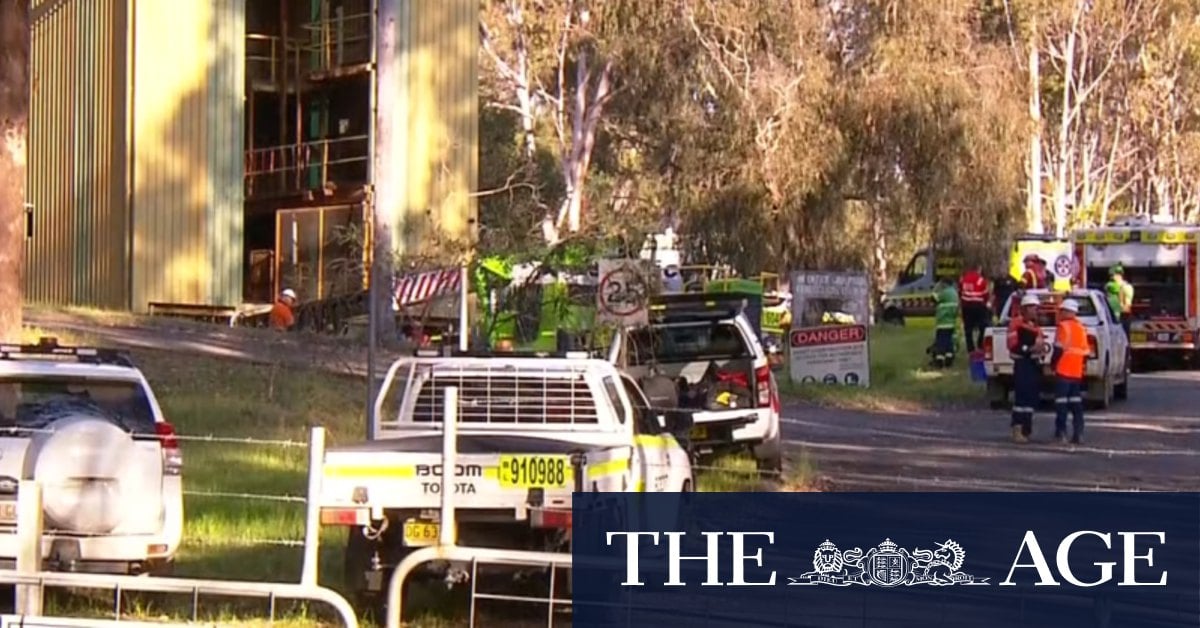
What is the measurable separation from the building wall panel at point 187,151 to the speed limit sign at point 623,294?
18.9 m

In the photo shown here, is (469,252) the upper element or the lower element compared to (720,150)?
lower

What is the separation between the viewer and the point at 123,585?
31.0 ft

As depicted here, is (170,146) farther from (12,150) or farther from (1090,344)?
(12,150)

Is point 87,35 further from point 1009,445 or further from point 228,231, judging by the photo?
point 1009,445

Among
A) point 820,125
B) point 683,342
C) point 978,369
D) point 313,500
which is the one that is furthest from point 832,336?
point 313,500

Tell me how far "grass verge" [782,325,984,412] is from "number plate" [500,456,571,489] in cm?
1891

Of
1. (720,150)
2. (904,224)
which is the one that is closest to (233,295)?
(720,150)

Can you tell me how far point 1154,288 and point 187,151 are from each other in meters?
18.3

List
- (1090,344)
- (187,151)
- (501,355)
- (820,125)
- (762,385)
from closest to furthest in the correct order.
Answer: (501,355) → (762,385) → (1090,344) → (187,151) → (820,125)

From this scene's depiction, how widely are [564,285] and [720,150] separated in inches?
820

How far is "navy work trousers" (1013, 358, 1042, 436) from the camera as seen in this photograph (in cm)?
2333

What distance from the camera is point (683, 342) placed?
20.6m

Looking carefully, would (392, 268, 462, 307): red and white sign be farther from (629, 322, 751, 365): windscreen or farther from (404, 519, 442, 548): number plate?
(404, 519, 442, 548): number plate

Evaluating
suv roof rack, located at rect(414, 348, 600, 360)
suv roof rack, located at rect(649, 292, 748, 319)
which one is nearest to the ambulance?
suv roof rack, located at rect(649, 292, 748, 319)
